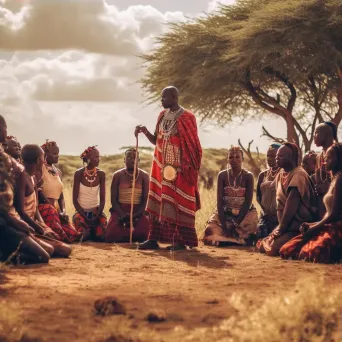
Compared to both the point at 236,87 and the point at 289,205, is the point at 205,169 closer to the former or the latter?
the point at 236,87

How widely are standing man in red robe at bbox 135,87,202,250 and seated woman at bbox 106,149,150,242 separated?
1041 millimetres

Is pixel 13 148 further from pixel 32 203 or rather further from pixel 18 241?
pixel 18 241

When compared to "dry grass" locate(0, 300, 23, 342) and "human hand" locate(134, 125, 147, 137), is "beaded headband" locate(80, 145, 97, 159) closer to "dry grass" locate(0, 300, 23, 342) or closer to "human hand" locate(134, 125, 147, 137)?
"human hand" locate(134, 125, 147, 137)

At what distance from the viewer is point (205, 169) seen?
28.1 meters

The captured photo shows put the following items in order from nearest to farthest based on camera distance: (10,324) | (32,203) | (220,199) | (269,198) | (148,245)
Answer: (10,324)
(32,203)
(148,245)
(269,198)
(220,199)

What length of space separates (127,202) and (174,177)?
4.82 ft

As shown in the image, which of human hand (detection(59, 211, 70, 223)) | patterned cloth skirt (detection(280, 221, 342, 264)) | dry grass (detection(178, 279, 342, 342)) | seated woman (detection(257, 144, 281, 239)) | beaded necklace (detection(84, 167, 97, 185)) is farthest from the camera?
beaded necklace (detection(84, 167, 97, 185))

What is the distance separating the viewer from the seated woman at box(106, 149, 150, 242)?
1025 cm

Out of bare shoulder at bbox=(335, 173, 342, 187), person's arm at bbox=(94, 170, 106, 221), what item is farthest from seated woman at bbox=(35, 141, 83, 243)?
bare shoulder at bbox=(335, 173, 342, 187)

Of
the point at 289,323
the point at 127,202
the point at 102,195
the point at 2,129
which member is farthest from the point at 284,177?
the point at 289,323

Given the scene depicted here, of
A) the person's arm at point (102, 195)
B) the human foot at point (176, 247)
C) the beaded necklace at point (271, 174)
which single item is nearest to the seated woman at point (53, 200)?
the person's arm at point (102, 195)

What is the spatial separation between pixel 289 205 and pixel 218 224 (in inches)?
72.8

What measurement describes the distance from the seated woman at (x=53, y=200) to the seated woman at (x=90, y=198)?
25 centimetres

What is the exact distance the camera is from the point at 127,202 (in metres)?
10.3
